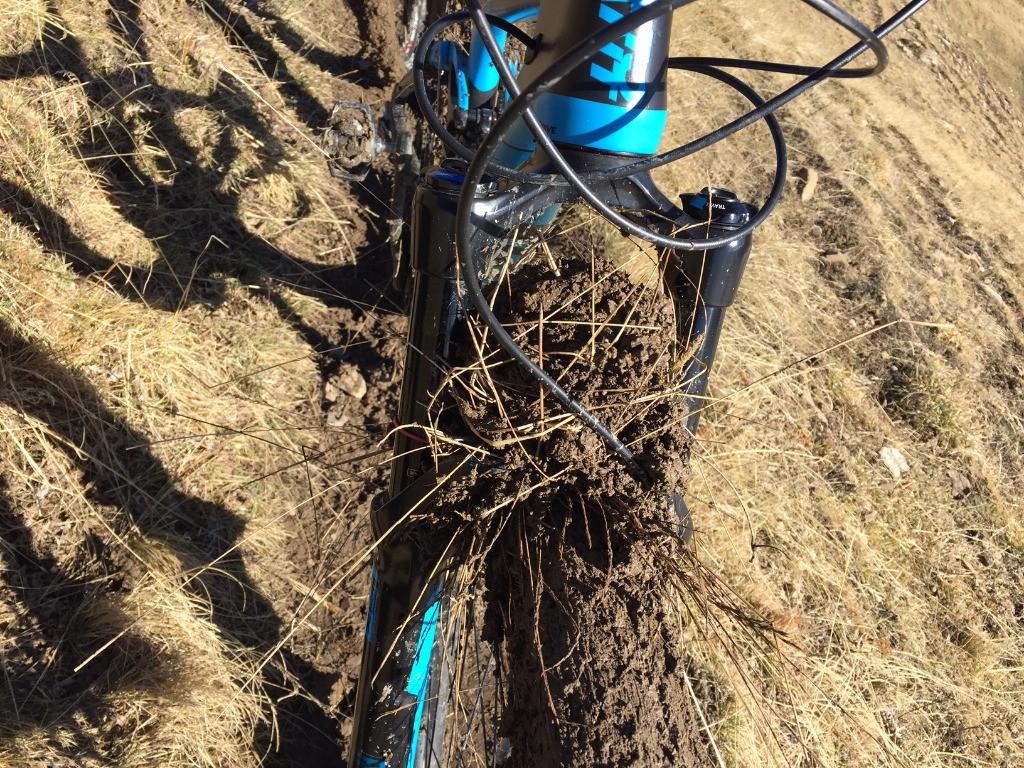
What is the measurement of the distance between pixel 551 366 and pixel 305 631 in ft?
4.45

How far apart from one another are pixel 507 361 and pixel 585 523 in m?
0.31

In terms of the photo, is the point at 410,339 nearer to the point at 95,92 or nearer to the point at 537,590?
the point at 537,590

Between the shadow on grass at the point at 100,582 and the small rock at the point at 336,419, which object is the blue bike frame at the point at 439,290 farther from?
the small rock at the point at 336,419

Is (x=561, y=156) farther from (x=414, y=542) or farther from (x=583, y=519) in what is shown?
(x=414, y=542)

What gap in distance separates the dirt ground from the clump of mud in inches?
1.1

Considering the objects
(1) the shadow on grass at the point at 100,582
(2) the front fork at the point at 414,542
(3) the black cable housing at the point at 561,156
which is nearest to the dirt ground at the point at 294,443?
(1) the shadow on grass at the point at 100,582

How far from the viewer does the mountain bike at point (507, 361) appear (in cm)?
121

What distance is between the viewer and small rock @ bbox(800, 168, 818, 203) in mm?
3631

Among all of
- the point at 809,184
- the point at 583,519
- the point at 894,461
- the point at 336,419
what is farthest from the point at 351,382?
the point at 809,184

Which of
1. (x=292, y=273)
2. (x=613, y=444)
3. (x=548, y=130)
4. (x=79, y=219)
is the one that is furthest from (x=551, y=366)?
(x=79, y=219)

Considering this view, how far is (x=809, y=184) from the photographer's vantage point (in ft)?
12.0

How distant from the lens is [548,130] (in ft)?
4.43

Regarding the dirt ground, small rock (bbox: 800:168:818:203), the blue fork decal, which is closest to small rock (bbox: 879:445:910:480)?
the dirt ground

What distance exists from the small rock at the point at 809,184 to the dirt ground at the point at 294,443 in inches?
1.2
